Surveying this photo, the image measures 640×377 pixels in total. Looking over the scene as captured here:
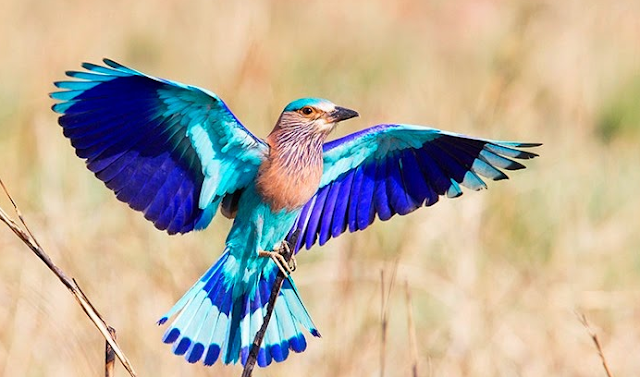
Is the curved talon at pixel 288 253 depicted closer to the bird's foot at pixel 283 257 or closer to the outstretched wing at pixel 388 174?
Result: the bird's foot at pixel 283 257

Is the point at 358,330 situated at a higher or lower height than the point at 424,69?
lower

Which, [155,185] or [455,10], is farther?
[455,10]

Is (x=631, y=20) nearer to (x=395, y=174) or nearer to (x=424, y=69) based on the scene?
(x=424, y=69)

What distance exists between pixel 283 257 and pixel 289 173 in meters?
0.39

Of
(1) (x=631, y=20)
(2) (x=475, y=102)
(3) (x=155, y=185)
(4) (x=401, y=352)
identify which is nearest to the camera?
(3) (x=155, y=185)

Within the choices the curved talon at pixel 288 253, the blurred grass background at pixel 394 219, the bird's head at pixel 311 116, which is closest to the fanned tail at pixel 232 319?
the curved talon at pixel 288 253

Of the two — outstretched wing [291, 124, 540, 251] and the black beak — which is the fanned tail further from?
the black beak

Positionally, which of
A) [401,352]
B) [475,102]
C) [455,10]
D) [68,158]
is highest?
[455,10]

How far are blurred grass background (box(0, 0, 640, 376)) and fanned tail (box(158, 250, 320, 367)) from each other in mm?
352

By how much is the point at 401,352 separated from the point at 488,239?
1.07 metres

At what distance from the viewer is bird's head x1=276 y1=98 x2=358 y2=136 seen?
5.10 metres

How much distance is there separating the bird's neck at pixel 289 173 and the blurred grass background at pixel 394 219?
0.48 meters

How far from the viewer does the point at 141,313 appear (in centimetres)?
647

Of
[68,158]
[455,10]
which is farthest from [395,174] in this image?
[455,10]
